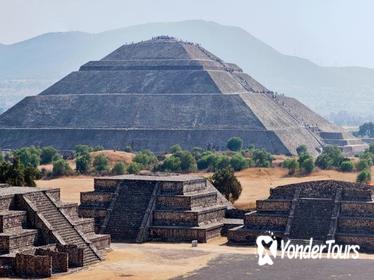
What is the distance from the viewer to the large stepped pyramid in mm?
157875

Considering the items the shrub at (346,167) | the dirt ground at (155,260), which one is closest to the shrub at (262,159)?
the shrub at (346,167)

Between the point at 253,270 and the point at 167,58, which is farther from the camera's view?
the point at 167,58

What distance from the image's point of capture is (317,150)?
531 feet

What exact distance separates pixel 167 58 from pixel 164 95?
16.3 meters

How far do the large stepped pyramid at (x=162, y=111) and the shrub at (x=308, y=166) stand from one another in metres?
39.0

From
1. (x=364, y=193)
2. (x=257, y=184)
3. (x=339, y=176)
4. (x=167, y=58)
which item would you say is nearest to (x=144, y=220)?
(x=364, y=193)

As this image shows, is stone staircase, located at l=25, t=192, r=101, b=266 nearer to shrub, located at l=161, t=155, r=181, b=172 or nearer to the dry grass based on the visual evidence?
shrub, located at l=161, t=155, r=181, b=172

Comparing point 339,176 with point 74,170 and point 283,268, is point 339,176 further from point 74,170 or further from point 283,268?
point 283,268

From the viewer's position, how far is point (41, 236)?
5397 centimetres

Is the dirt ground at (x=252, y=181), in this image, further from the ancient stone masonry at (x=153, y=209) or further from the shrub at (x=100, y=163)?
the ancient stone masonry at (x=153, y=209)

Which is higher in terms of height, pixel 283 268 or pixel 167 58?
pixel 167 58

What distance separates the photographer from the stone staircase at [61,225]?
178 ft

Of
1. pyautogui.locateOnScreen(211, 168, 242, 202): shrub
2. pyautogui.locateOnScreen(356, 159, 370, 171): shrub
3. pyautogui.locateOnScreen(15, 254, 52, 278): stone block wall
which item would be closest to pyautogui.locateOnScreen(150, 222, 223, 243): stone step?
pyautogui.locateOnScreen(211, 168, 242, 202): shrub

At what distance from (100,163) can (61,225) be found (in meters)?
57.9
